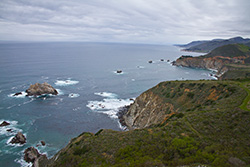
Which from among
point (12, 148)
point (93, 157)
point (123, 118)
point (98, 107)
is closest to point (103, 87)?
point (98, 107)

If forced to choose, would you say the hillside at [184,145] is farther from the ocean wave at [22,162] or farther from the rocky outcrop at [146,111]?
the rocky outcrop at [146,111]

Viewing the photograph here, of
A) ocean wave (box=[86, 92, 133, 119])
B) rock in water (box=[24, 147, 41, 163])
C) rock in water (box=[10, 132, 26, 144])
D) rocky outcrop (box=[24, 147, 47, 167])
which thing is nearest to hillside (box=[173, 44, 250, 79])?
ocean wave (box=[86, 92, 133, 119])

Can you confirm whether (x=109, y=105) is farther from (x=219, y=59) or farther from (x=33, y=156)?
(x=219, y=59)

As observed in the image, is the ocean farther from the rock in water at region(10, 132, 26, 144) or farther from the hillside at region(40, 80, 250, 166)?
the hillside at region(40, 80, 250, 166)

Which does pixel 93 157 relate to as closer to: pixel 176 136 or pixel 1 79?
pixel 176 136

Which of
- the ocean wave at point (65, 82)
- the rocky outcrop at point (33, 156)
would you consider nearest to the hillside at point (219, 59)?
the ocean wave at point (65, 82)

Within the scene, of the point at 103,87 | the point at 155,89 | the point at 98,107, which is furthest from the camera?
the point at 103,87
